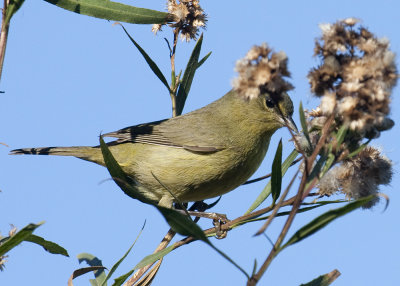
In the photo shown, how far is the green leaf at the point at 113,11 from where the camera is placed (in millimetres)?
3395

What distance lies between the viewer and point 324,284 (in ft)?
9.26

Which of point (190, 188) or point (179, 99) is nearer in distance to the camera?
point (179, 99)

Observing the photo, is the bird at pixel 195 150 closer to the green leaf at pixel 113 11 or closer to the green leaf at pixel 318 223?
the green leaf at pixel 113 11

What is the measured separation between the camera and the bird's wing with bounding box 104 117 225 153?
17.7 feet

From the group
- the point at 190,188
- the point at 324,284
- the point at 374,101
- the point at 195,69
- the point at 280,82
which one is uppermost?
the point at 195,69

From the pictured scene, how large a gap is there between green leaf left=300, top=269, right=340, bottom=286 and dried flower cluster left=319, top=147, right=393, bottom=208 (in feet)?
1.17

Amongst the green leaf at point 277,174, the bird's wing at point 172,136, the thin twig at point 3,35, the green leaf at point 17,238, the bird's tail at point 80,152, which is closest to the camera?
the green leaf at point 17,238

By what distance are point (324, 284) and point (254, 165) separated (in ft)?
8.67

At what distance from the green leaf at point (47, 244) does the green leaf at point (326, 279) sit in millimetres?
1342

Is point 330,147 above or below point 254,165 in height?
below

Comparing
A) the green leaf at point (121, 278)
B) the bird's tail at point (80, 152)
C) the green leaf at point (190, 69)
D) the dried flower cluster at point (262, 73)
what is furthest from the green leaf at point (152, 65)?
the dried flower cluster at point (262, 73)

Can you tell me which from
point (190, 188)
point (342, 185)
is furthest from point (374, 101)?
point (190, 188)

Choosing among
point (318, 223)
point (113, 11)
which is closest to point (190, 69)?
point (113, 11)

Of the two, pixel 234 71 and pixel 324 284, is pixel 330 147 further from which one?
pixel 324 284
